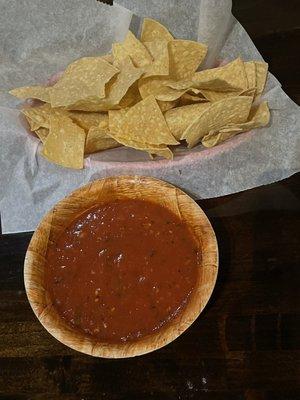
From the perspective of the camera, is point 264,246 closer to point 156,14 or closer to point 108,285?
point 108,285

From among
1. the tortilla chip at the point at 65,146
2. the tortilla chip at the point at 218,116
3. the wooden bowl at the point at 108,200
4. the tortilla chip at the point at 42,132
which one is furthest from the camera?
the tortilla chip at the point at 42,132

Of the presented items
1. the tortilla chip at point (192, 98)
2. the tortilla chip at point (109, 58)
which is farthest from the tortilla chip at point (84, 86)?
the tortilla chip at point (192, 98)

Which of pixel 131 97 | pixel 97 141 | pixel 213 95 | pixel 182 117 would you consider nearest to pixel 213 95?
pixel 213 95

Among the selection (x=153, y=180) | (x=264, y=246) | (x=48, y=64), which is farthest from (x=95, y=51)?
(x=264, y=246)

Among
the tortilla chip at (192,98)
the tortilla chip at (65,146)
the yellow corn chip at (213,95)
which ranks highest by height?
the yellow corn chip at (213,95)

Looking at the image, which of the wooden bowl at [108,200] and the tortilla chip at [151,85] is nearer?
the wooden bowl at [108,200]

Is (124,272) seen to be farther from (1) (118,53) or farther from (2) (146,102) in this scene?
(1) (118,53)

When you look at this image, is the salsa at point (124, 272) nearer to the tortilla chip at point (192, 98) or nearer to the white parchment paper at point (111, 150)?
the white parchment paper at point (111, 150)
